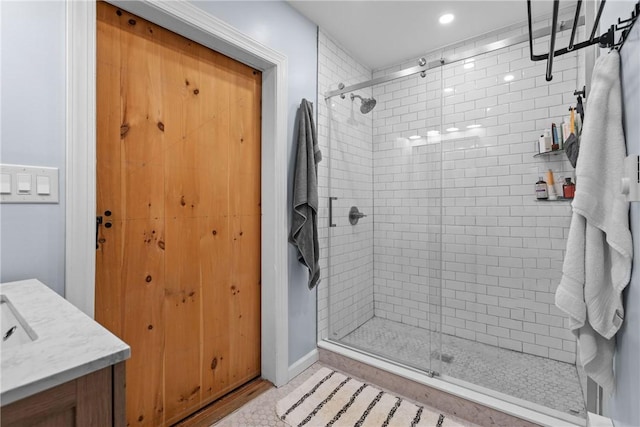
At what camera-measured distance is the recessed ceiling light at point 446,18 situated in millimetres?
2221

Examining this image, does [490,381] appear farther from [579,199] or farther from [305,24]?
[305,24]

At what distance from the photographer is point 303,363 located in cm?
213

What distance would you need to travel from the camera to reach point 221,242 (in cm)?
181

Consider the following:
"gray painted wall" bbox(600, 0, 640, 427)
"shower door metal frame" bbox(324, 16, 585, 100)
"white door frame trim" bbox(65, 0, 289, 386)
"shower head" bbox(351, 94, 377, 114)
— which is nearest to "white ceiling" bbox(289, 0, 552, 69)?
"shower door metal frame" bbox(324, 16, 585, 100)

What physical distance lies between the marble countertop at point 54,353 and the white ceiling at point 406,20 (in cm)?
220

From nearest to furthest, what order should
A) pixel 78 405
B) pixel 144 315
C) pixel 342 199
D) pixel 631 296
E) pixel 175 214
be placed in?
pixel 78 405
pixel 631 296
pixel 144 315
pixel 175 214
pixel 342 199

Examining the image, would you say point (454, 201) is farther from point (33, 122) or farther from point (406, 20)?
point (33, 122)

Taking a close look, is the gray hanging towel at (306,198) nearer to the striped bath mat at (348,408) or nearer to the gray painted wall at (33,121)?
the striped bath mat at (348,408)

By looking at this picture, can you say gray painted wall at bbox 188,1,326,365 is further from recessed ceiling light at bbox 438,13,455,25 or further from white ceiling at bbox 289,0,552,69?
recessed ceiling light at bbox 438,13,455,25

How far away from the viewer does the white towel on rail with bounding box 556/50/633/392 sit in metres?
0.96

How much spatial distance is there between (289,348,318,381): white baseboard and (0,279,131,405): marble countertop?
157 centimetres

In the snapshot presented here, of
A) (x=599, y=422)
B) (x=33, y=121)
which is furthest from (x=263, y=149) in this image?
(x=599, y=422)

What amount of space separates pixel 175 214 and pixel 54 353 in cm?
110

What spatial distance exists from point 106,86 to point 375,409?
7.03 ft
